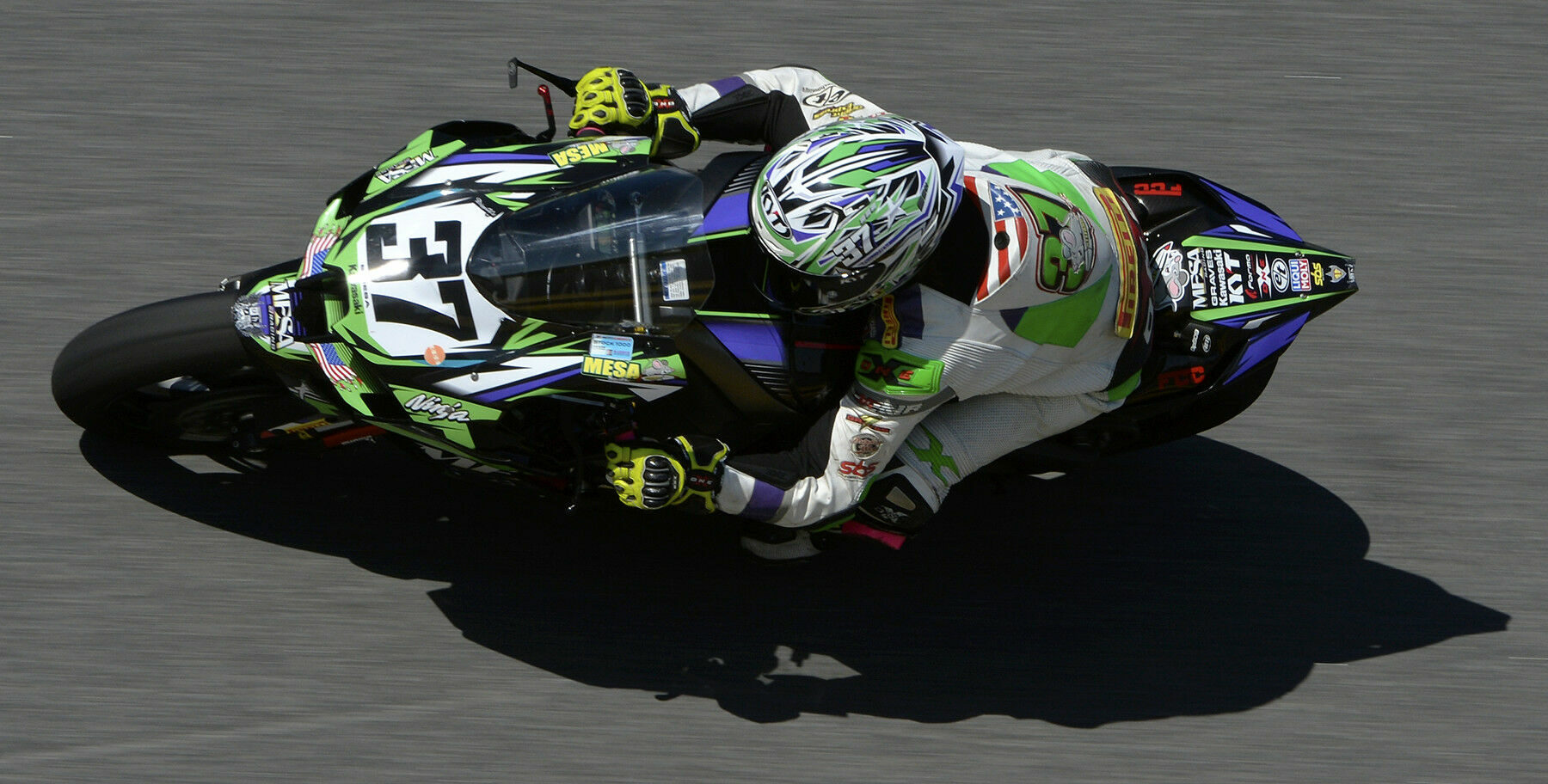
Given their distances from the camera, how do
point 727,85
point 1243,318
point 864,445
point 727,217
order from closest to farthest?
point 727,217 → point 864,445 → point 1243,318 → point 727,85

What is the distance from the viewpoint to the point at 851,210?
145 inches

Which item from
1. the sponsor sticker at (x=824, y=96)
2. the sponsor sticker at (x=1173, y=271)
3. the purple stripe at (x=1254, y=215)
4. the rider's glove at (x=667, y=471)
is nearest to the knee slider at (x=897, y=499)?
the rider's glove at (x=667, y=471)

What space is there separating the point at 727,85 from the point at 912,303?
1.17 meters

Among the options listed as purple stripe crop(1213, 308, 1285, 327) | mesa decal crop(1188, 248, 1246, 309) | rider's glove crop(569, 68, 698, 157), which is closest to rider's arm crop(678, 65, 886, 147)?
rider's glove crop(569, 68, 698, 157)

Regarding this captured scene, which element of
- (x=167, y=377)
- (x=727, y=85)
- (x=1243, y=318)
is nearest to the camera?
(x=167, y=377)

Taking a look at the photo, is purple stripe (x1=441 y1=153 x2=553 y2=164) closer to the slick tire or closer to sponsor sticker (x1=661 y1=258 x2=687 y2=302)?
sponsor sticker (x1=661 y1=258 x2=687 y2=302)

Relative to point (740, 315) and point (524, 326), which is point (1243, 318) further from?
point (524, 326)

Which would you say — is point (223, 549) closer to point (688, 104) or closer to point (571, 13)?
point (688, 104)

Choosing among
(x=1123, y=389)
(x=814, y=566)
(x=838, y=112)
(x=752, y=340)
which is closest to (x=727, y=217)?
(x=752, y=340)

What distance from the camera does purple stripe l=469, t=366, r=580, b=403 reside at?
3.86 metres

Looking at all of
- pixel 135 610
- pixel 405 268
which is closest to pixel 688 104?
pixel 405 268

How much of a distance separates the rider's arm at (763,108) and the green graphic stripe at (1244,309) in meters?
1.18

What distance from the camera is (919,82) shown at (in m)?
6.41

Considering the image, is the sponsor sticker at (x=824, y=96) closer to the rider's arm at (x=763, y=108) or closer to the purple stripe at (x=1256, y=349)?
the rider's arm at (x=763, y=108)
